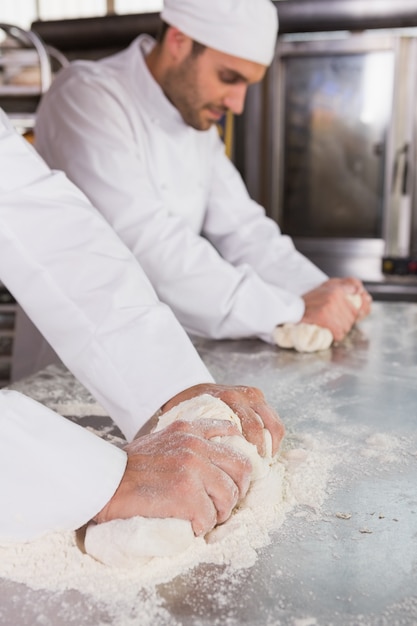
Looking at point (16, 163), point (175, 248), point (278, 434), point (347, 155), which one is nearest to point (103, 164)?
point (175, 248)

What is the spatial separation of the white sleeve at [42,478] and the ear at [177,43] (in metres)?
1.19

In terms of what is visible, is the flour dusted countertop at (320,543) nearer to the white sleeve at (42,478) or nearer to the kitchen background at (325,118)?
the white sleeve at (42,478)

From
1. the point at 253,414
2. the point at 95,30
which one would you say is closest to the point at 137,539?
the point at 253,414

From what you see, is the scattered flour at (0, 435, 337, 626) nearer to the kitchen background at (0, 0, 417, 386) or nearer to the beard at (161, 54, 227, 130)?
the beard at (161, 54, 227, 130)

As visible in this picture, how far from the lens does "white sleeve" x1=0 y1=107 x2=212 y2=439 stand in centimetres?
90

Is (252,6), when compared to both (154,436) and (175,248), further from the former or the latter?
(154,436)

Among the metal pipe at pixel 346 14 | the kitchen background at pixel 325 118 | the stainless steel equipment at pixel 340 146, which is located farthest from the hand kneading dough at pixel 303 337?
the metal pipe at pixel 346 14

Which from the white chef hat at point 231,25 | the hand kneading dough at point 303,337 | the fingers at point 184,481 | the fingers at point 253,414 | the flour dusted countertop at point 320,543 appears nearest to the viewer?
the flour dusted countertop at point 320,543

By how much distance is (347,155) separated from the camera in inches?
130

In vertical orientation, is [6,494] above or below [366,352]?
above

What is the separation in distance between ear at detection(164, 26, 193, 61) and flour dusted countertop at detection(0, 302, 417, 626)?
2.81ft

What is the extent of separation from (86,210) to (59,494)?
0.43 m

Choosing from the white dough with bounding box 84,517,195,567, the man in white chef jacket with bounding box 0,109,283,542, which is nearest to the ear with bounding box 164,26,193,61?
the man in white chef jacket with bounding box 0,109,283,542

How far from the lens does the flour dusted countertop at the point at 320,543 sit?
574 millimetres
